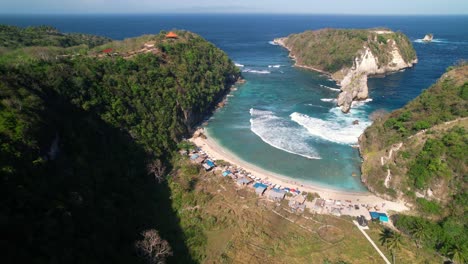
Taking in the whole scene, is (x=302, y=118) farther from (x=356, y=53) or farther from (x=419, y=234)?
(x=356, y=53)

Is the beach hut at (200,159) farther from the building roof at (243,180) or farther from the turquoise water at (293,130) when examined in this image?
the building roof at (243,180)

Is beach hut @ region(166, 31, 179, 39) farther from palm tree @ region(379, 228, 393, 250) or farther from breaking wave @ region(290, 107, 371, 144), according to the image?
palm tree @ region(379, 228, 393, 250)

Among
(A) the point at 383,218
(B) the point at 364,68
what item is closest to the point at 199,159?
(A) the point at 383,218

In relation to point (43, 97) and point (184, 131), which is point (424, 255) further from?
point (43, 97)

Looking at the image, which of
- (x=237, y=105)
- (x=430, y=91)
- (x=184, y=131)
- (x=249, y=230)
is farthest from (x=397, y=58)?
(x=249, y=230)

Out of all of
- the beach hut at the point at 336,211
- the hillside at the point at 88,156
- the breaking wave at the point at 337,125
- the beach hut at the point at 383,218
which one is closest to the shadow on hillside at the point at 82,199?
the hillside at the point at 88,156

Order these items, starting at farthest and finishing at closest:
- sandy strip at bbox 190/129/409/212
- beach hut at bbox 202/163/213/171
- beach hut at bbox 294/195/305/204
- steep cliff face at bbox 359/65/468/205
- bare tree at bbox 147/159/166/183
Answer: beach hut at bbox 202/163/213/171, bare tree at bbox 147/159/166/183, sandy strip at bbox 190/129/409/212, beach hut at bbox 294/195/305/204, steep cliff face at bbox 359/65/468/205

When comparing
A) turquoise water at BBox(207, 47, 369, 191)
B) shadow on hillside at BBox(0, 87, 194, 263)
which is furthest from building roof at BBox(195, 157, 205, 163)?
shadow on hillside at BBox(0, 87, 194, 263)
